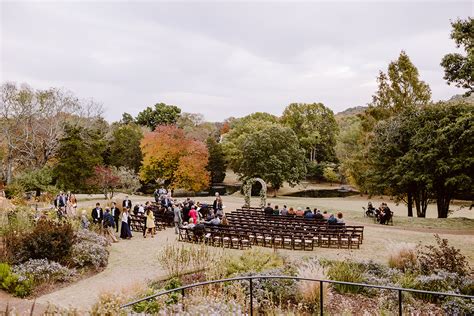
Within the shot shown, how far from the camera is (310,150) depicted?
2758 inches

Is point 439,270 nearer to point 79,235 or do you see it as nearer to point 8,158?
point 79,235

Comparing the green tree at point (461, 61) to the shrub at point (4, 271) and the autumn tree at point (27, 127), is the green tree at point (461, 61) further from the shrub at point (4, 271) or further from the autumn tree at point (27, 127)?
the autumn tree at point (27, 127)

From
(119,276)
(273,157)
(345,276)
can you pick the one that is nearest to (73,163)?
(273,157)

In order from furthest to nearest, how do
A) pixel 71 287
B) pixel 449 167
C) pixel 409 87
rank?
pixel 409 87 < pixel 449 167 < pixel 71 287

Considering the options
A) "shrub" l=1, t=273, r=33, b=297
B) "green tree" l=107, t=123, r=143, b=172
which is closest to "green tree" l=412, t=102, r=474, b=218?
"shrub" l=1, t=273, r=33, b=297

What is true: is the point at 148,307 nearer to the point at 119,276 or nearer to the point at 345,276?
the point at 345,276

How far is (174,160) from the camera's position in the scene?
46.0 metres

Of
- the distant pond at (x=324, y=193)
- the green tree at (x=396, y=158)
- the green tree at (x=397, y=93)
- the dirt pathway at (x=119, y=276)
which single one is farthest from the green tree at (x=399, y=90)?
the dirt pathway at (x=119, y=276)

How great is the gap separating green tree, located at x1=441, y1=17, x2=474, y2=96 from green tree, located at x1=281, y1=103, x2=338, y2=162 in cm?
4389

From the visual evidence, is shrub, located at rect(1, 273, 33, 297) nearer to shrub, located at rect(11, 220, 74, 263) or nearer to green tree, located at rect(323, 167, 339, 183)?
shrub, located at rect(11, 220, 74, 263)

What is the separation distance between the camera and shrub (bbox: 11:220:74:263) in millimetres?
13609

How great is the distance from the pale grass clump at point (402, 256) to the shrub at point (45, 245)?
11352mm

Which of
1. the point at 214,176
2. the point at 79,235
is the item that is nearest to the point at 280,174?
the point at 214,176

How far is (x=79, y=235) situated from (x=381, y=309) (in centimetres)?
1283
